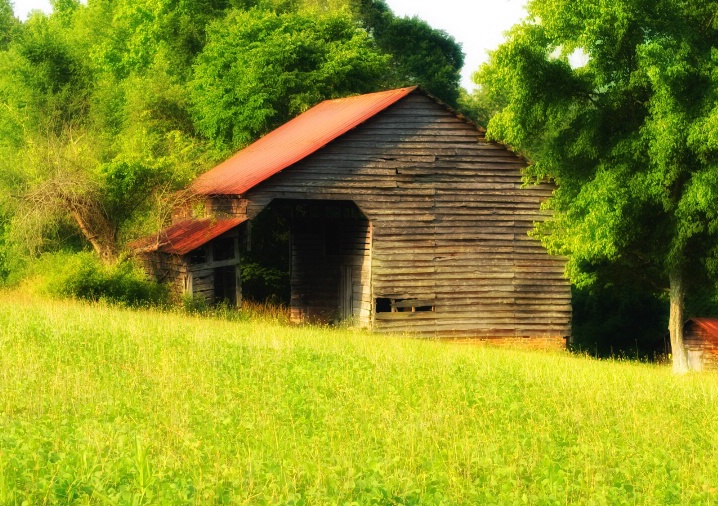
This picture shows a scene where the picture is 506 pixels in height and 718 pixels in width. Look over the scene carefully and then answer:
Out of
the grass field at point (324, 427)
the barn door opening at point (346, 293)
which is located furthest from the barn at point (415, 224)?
the grass field at point (324, 427)

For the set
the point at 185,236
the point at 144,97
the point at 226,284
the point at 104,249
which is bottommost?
the point at 226,284

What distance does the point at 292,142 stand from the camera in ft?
104

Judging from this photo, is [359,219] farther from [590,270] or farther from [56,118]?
[56,118]

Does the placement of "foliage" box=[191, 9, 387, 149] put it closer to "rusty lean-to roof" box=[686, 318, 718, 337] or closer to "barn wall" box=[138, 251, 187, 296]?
"barn wall" box=[138, 251, 187, 296]

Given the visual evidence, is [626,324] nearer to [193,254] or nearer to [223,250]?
[223,250]

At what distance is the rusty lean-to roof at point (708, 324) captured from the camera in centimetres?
3838

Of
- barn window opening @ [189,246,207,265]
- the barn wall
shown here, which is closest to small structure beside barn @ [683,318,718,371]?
barn window opening @ [189,246,207,265]

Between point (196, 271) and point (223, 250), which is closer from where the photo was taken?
point (196, 271)

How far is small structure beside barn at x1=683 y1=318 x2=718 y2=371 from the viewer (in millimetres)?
38812

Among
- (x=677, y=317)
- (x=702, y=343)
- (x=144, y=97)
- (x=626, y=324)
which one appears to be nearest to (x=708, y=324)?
(x=702, y=343)

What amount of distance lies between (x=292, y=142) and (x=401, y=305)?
21.1 ft

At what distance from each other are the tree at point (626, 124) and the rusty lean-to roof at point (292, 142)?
3886 mm

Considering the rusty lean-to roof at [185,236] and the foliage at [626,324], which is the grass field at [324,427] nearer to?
the rusty lean-to roof at [185,236]

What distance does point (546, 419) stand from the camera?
12500mm
